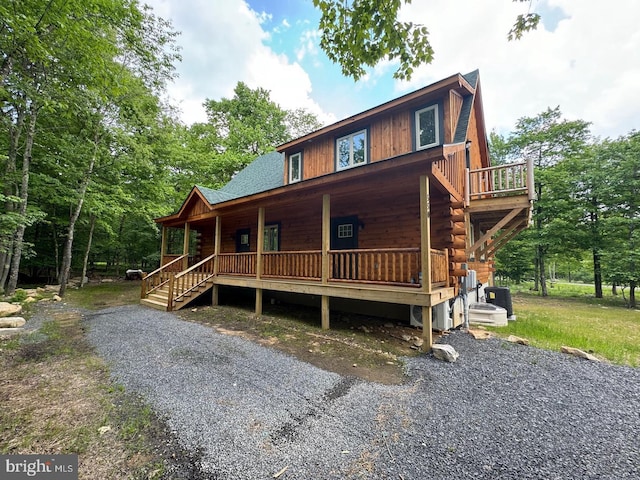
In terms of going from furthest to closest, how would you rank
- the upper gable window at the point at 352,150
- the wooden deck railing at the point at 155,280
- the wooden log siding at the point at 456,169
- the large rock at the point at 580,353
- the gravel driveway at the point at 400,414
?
the wooden deck railing at the point at 155,280 → the upper gable window at the point at 352,150 → the wooden log siding at the point at 456,169 → the large rock at the point at 580,353 → the gravel driveway at the point at 400,414

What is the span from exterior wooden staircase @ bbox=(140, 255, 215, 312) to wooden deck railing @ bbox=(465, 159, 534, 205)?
9.18 metres

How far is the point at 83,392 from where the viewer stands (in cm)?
339

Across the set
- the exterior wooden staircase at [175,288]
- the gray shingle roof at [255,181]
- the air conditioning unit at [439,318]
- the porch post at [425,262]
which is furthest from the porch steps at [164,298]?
the porch post at [425,262]

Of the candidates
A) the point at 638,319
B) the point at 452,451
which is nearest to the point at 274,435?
the point at 452,451

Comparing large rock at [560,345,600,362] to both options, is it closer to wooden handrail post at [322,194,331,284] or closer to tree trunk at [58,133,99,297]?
wooden handrail post at [322,194,331,284]

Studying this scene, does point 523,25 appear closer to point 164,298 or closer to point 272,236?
point 272,236

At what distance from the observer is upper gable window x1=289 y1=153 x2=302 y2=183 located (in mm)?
10359

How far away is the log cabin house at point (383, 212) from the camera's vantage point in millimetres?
5543

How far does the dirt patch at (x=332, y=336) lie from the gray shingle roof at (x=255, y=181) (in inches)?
188

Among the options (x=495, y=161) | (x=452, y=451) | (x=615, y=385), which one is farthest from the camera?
(x=495, y=161)

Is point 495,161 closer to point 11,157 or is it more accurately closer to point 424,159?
point 424,159

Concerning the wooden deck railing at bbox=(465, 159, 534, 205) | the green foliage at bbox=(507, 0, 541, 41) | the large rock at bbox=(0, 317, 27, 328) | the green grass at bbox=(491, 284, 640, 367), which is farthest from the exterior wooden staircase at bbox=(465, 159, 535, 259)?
the large rock at bbox=(0, 317, 27, 328)

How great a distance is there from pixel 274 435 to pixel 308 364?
6.11 feet

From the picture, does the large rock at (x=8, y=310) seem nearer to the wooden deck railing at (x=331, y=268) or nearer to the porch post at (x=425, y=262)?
the wooden deck railing at (x=331, y=268)
